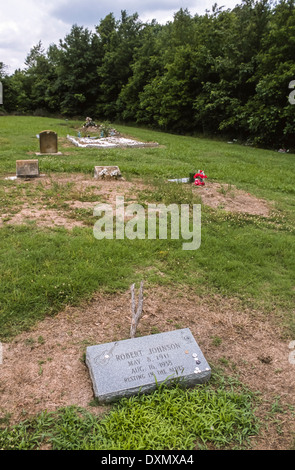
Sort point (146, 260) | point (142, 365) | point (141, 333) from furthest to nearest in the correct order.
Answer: point (146, 260) < point (141, 333) < point (142, 365)

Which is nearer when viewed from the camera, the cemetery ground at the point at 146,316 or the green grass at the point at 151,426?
the green grass at the point at 151,426

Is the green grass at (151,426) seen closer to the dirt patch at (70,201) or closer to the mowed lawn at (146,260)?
the mowed lawn at (146,260)

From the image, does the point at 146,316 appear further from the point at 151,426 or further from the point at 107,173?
the point at 107,173

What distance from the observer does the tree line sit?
15.6 m

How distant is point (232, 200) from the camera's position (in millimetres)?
7258

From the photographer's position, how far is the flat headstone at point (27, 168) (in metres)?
7.94

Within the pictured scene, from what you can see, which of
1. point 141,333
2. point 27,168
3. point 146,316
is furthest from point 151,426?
point 27,168

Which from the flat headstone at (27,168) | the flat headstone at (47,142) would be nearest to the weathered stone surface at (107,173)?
the flat headstone at (27,168)

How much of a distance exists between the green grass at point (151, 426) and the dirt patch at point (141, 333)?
12cm

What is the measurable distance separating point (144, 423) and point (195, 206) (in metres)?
4.84

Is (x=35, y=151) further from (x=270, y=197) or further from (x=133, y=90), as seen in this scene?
(x=133, y=90)

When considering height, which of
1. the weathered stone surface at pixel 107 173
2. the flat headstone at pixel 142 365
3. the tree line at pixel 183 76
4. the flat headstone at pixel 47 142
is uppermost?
the tree line at pixel 183 76

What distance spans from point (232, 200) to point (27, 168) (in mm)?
4964

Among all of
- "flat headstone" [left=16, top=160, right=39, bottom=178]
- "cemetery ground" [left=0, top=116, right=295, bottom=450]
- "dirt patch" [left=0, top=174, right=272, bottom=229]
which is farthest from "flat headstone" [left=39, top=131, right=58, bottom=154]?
"cemetery ground" [left=0, top=116, right=295, bottom=450]
